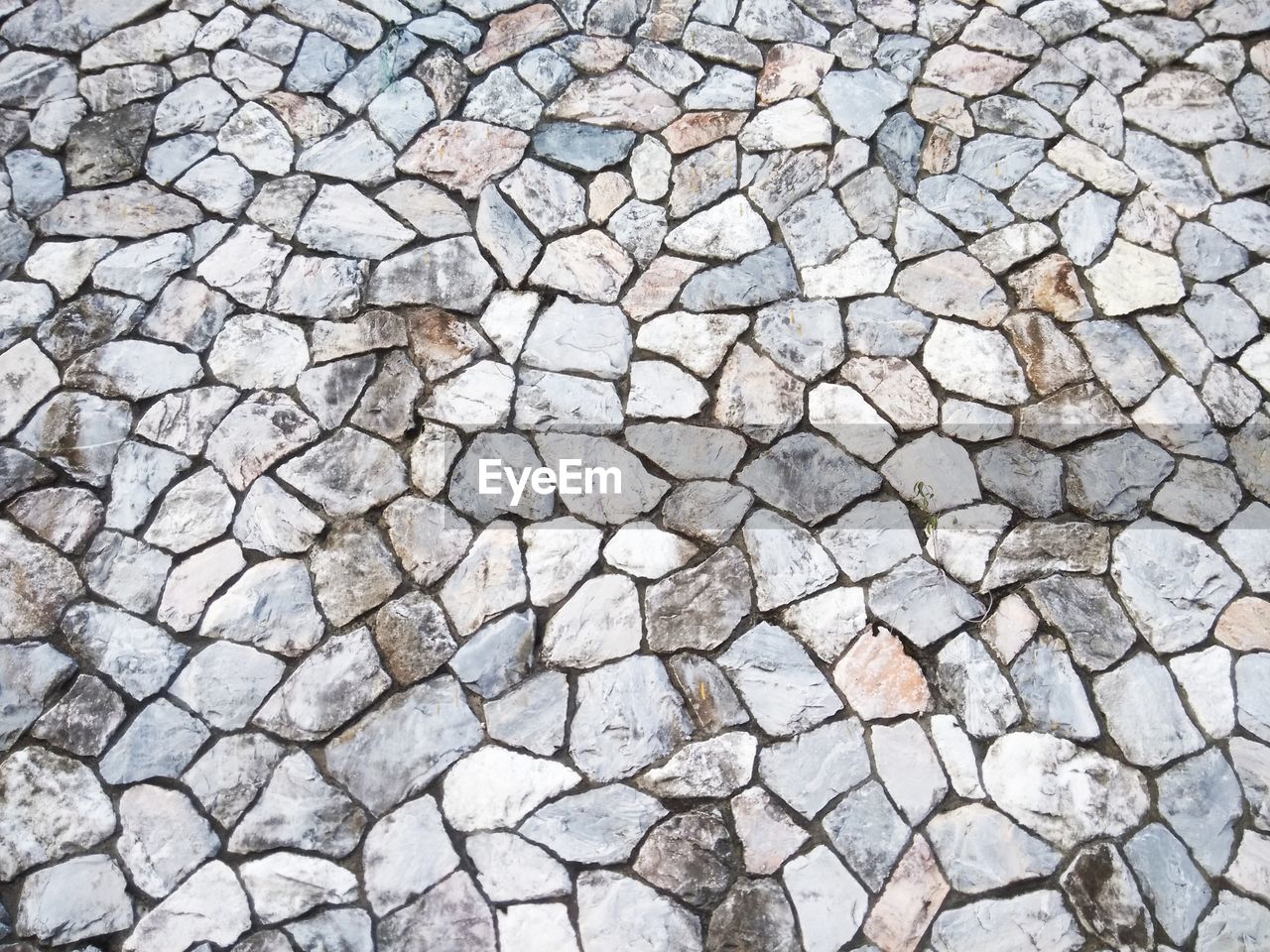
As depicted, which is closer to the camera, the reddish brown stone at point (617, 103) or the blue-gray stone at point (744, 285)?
the blue-gray stone at point (744, 285)

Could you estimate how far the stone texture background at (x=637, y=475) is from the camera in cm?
288

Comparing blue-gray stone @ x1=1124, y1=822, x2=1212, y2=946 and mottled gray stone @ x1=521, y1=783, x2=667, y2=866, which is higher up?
blue-gray stone @ x1=1124, y1=822, x2=1212, y2=946

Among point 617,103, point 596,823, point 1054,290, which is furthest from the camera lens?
point 617,103

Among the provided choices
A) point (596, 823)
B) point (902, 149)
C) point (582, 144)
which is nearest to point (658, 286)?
point (582, 144)

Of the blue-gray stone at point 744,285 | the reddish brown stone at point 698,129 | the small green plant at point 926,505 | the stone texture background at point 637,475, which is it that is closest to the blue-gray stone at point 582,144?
the stone texture background at point 637,475

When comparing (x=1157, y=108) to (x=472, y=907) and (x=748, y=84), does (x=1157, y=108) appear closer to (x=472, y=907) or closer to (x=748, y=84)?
(x=748, y=84)

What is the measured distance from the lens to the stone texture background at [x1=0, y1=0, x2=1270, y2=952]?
9.46ft

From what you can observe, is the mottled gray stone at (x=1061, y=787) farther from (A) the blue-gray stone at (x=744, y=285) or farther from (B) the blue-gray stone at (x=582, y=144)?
(B) the blue-gray stone at (x=582, y=144)

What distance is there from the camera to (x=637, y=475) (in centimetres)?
344

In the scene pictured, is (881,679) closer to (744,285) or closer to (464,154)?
(744,285)

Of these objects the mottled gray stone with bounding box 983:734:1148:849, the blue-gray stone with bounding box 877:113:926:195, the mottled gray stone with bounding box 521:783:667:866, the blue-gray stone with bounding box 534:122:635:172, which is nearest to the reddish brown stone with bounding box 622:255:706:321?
the blue-gray stone with bounding box 534:122:635:172

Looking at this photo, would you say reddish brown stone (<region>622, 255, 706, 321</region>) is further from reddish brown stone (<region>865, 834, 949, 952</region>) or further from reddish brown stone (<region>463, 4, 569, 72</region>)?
reddish brown stone (<region>865, 834, 949, 952</region>)

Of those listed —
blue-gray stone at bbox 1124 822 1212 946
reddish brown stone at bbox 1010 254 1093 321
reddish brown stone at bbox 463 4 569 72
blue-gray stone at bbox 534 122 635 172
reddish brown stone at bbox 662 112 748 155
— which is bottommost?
blue-gray stone at bbox 1124 822 1212 946

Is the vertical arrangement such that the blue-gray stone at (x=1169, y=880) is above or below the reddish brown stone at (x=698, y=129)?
below
